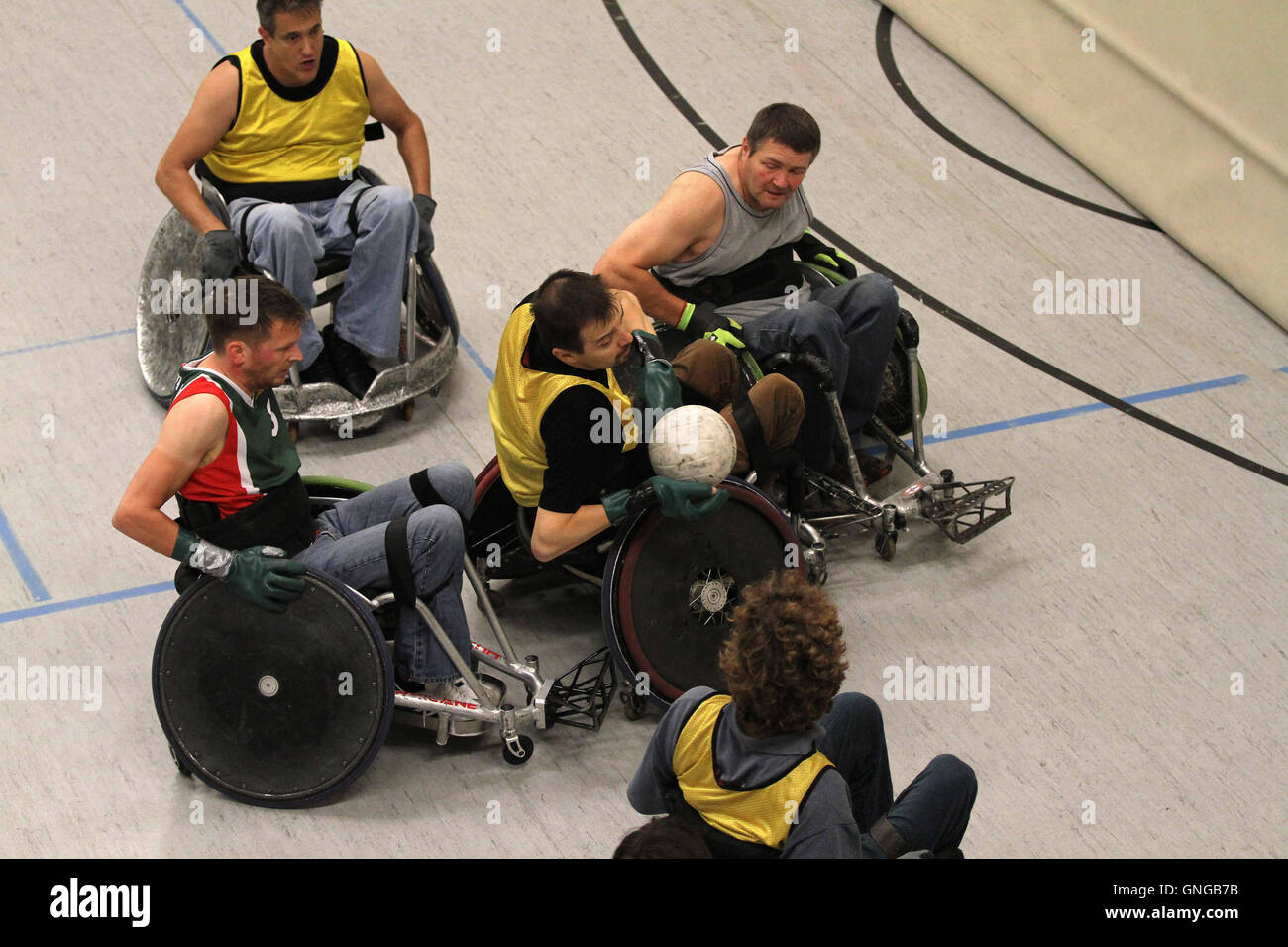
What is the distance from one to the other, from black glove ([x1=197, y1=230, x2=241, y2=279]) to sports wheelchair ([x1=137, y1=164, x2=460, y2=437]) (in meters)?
0.28

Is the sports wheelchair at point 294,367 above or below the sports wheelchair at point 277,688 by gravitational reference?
above

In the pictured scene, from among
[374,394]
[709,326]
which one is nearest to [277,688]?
[374,394]

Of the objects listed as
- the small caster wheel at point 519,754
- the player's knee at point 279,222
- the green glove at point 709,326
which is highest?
the player's knee at point 279,222

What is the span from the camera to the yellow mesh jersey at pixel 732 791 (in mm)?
3465

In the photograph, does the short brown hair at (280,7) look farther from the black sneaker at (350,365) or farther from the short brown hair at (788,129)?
the short brown hair at (788,129)

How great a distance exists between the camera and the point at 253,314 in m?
4.11

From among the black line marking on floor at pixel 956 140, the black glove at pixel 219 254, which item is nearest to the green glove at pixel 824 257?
the black glove at pixel 219 254

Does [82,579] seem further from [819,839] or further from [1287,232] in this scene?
[1287,232]

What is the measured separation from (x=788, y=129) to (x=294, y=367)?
1.96m

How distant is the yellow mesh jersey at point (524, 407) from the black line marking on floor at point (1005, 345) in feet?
7.52

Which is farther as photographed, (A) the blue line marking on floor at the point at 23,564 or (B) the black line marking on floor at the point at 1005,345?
(B) the black line marking on floor at the point at 1005,345

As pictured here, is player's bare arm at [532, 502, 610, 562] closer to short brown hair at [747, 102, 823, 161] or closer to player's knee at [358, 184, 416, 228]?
short brown hair at [747, 102, 823, 161]

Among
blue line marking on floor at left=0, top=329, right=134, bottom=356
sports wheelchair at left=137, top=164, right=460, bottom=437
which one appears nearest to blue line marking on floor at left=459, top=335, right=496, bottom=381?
sports wheelchair at left=137, top=164, right=460, bottom=437
